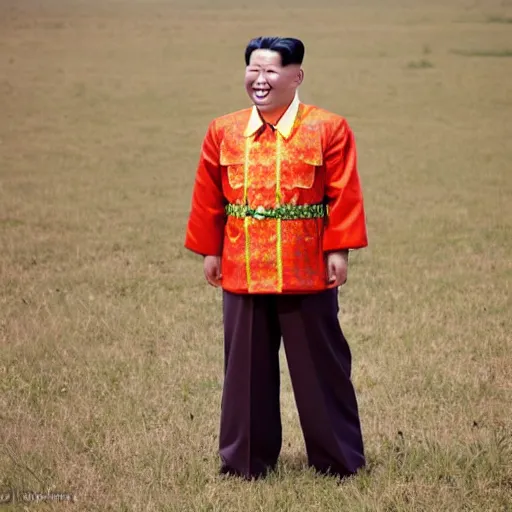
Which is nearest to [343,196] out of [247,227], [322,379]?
[247,227]

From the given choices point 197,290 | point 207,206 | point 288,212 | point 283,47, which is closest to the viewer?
point 283,47

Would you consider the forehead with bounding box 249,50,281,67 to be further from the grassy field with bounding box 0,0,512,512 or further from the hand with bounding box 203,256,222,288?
the grassy field with bounding box 0,0,512,512

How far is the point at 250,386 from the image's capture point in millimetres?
3684

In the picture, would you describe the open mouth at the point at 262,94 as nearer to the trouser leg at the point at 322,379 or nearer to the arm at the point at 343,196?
the arm at the point at 343,196

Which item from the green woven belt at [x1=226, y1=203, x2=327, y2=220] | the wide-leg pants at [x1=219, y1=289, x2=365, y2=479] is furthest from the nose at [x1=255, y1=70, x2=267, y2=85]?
the wide-leg pants at [x1=219, y1=289, x2=365, y2=479]

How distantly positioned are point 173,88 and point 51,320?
10885 mm

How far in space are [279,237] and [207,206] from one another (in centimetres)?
28

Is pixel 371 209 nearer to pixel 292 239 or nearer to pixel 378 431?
pixel 378 431

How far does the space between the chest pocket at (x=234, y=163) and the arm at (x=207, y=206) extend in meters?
0.05

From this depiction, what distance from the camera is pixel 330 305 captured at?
365 centimetres

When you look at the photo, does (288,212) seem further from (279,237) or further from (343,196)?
(343,196)

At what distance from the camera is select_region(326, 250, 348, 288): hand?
3.55 m

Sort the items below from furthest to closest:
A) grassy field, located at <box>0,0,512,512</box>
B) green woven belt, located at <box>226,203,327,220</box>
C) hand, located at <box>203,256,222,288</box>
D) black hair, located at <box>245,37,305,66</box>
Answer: grassy field, located at <box>0,0,512,512</box>
hand, located at <box>203,256,222,288</box>
green woven belt, located at <box>226,203,327,220</box>
black hair, located at <box>245,37,305,66</box>

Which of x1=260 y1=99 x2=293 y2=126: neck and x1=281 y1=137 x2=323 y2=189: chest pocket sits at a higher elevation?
x1=260 y1=99 x2=293 y2=126: neck
